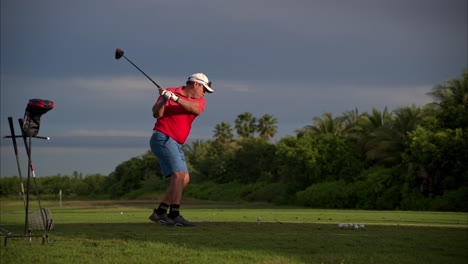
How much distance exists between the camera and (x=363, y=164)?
4653 cm

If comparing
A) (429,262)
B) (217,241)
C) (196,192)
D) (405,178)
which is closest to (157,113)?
(217,241)

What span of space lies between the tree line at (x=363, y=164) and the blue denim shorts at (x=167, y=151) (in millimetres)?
24629

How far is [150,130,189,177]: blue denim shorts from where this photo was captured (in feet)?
33.1

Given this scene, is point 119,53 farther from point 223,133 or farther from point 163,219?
point 223,133

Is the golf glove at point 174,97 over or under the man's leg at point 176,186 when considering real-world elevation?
over

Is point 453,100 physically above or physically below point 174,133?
above

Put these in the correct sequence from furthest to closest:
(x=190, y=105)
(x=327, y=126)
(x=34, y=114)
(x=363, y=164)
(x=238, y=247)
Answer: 1. (x=327, y=126)
2. (x=363, y=164)
3. (x=190, y=105)
4. (x=34, y=114)
5. (x=238, y=247)

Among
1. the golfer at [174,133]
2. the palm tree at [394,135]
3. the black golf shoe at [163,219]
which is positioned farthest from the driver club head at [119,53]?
the palm tree at [394,135]

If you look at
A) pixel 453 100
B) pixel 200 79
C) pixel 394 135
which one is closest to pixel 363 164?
pixel 394 135

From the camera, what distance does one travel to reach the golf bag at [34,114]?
302 inches

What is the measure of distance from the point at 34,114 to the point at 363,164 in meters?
40.8

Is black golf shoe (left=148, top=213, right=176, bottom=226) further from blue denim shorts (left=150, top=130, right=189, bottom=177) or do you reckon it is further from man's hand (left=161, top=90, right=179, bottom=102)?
man's hand (left=161, top=90, right=179, bottom=102)

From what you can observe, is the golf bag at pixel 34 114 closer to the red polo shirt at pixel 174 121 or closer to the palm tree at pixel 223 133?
the red polo shirt at pixel 174 121

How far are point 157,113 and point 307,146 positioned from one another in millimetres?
38067
